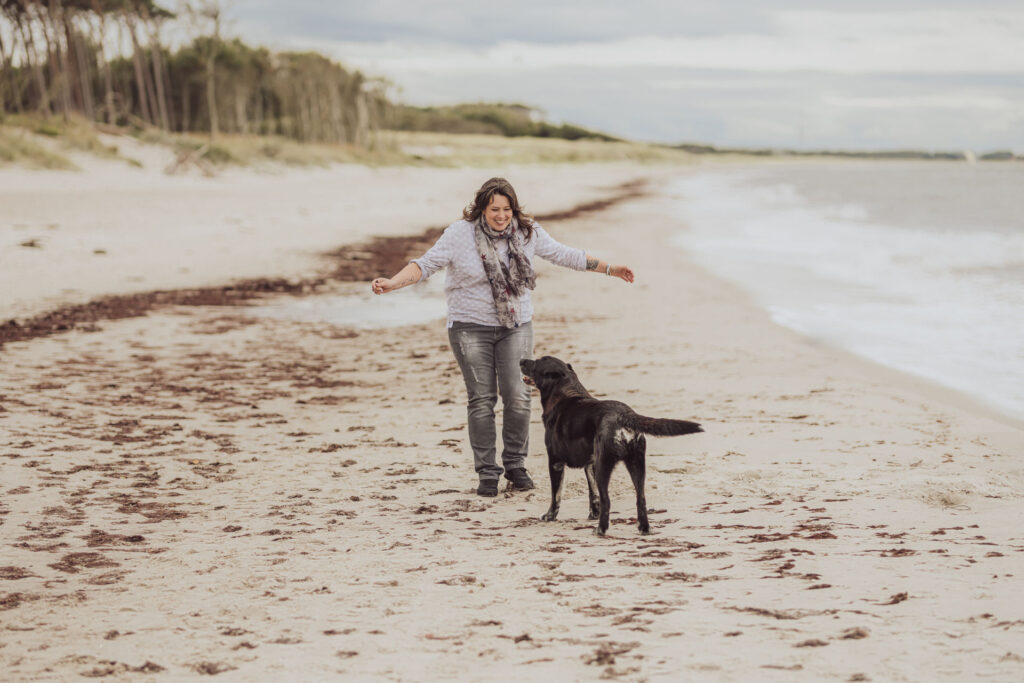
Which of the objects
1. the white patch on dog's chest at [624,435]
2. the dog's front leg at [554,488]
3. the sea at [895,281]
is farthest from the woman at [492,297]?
the sea at [895,281]

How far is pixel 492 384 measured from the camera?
20.0 feet

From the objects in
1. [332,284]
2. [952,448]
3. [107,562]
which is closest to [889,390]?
[952,448]

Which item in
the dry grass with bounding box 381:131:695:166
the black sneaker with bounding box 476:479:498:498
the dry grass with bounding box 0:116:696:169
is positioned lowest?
the black sneaker with bounding box 476:479:498:498

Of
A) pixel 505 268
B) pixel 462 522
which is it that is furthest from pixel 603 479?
pixel 505 268

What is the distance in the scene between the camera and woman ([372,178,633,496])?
577 cm

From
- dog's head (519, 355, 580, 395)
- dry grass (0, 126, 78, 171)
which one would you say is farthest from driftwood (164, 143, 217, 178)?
dog's head (519, 355, 580, 395)

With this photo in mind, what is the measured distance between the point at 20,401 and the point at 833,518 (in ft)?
21.8

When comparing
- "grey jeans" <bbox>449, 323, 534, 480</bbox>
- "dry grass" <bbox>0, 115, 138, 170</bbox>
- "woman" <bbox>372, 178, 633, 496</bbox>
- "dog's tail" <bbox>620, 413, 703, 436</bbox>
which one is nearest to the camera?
"dog's tail" <bbox>620, 413, 703, 436</bbox>

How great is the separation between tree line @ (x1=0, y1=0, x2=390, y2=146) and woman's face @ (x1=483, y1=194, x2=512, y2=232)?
1283 inches

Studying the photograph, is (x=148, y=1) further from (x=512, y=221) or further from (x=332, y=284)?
(x=512, y=221)

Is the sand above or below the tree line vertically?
below

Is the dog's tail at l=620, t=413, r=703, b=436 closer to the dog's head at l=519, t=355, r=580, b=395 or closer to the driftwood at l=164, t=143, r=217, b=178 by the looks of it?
the dog's head at l=519, t=355, r=580, b=395

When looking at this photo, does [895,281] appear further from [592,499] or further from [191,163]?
[191,163]

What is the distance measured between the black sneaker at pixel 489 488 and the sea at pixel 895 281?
5.05 metres
